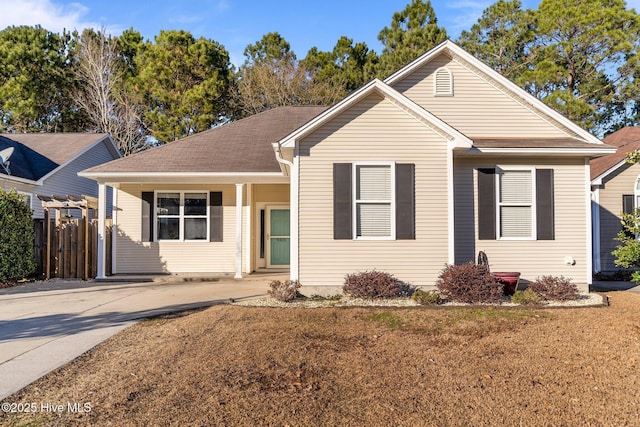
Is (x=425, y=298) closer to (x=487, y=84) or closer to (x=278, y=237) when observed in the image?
(x=487, y=84)

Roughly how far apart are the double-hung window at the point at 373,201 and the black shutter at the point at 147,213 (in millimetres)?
6626

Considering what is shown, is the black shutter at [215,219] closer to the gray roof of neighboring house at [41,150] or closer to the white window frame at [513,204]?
the gray roof of neighboring house at [41,150]

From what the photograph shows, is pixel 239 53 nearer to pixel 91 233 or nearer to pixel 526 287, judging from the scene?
pixel 91 233

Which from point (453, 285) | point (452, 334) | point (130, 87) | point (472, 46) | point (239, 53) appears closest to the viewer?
point (452, 334)

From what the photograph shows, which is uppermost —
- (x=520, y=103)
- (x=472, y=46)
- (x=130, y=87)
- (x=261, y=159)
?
(x=472, y=46)

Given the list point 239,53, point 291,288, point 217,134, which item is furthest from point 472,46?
point 291,288

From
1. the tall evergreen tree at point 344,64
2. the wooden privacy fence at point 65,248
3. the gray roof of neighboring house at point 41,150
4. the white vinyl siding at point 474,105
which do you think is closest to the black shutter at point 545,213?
the white vinyl siding at point 474,105

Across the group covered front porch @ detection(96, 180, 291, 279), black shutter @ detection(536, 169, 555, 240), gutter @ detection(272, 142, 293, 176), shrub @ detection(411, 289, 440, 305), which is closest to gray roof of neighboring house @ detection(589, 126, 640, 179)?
black shutter @ detection(536, 169, 555, 240)

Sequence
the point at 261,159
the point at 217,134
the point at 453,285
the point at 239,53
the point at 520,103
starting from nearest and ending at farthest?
the point at 453,285 → the point at 520,103 → the point at 261,159 → the point at 217,134 → the point at 239,53

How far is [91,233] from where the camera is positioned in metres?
12.3

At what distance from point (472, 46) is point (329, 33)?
330 inches

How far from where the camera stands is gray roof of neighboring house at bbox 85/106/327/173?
1141 centimetres

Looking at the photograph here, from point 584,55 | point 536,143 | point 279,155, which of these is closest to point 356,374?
point 279,155

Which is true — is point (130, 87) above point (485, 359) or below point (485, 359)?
above
